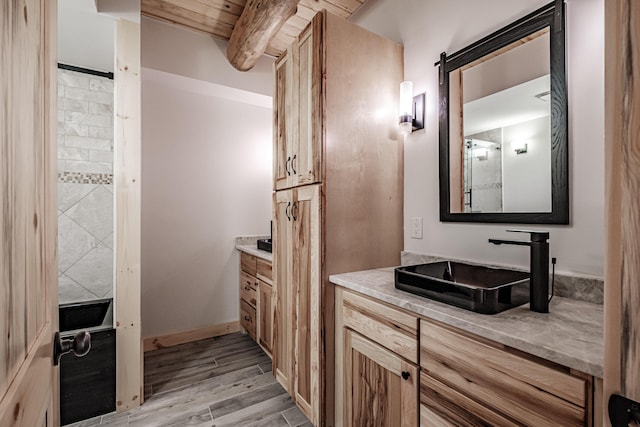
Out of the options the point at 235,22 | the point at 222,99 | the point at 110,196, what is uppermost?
the point at 235,22

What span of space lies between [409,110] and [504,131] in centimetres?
54

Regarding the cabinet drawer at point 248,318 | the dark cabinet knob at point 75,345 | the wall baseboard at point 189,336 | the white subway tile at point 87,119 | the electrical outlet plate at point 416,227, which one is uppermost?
the white subway tile at point 87,119

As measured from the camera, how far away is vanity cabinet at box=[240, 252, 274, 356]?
2564mm

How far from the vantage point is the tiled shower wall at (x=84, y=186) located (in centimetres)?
243

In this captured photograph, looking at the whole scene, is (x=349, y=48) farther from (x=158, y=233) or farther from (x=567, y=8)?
(x=158, y=233)

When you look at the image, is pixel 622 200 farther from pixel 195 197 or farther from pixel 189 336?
pixel 189 336

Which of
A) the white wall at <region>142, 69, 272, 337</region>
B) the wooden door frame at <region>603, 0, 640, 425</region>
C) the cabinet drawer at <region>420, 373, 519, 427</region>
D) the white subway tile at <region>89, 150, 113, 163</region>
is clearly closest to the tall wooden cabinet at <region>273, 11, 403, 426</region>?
the cabinet drawer at <region>420, 373, 519, 427</region>

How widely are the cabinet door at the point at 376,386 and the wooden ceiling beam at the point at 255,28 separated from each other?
2.08 meters

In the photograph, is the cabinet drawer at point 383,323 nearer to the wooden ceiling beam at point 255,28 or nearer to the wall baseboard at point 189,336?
the wooden ceiling beam at point 255,28

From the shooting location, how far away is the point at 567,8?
48.3 inches

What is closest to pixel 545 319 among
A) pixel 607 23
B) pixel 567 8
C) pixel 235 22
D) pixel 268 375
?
pixel 607 23

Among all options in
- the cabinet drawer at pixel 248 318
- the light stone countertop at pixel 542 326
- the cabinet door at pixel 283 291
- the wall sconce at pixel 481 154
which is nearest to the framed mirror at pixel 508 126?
the wall sconce at pixel 481 154

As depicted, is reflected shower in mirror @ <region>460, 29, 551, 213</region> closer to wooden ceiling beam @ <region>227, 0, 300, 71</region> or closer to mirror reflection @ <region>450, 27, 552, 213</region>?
mirror reflection @ <region>450, 27, 552, 213</region>

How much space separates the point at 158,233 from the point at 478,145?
107 inches
